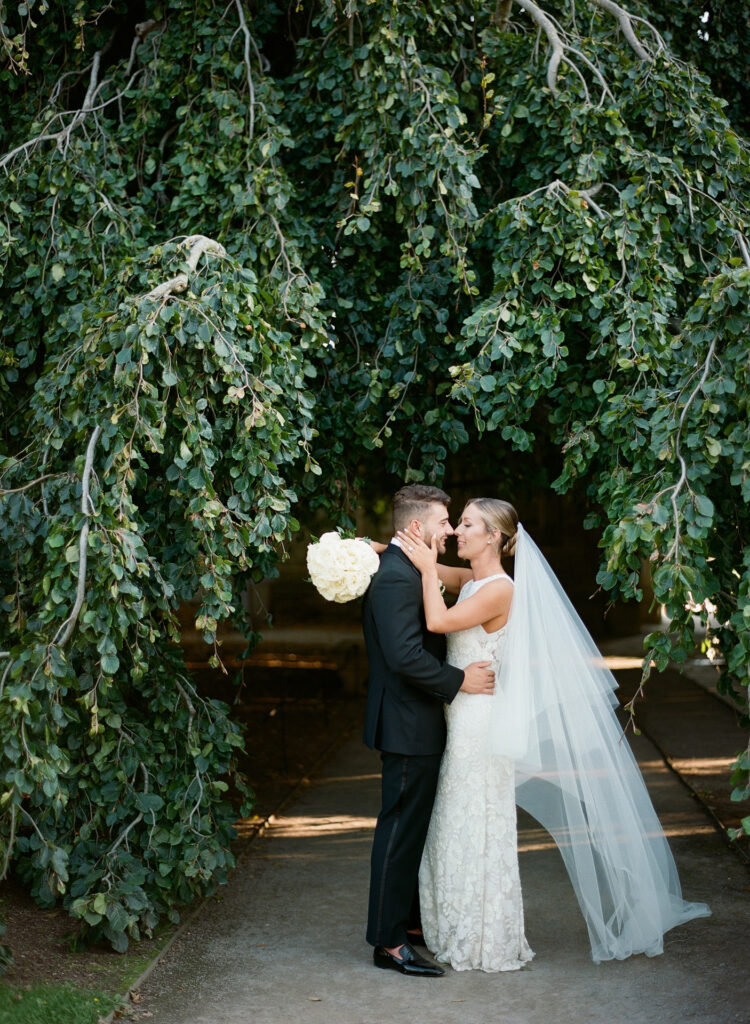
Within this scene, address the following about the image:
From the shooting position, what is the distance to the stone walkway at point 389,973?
4039 mm

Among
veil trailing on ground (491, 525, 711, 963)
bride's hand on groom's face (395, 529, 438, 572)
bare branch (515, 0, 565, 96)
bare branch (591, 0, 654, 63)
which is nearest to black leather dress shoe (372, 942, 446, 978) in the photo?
veil trailing on ground (491, 525, 711, 963)

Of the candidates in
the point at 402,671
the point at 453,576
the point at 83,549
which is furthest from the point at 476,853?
the point at 83,549

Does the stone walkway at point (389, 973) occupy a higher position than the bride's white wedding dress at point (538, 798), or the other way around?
the bride's white wedding dress at point (538, 798)

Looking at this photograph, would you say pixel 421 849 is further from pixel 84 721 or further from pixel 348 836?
pixel 348 836

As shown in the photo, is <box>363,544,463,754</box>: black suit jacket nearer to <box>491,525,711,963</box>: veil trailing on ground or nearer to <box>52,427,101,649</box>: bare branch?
<box>491,525,711,963</box>: veil trailing on ground

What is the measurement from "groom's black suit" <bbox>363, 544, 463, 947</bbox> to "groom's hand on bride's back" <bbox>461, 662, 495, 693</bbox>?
49 mm

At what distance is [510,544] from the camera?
4.60 m

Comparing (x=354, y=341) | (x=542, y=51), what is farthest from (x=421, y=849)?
(x=542, y=51)

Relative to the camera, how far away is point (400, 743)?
4.38 metres

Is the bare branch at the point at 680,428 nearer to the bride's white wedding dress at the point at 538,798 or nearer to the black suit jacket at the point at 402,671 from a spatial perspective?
the bride's white wedding dress at the point at 538,798

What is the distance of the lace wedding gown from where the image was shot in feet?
14.2

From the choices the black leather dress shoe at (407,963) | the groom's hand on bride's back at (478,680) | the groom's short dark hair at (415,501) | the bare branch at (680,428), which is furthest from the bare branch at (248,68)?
the black leather dress shoe at (407,963)

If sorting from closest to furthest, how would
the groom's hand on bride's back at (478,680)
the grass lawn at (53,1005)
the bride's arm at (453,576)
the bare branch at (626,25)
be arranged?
1. the grass lawn at (53,1005)
2. the groom's hand on bride's back at (478,680)
3. the bride's arm at (453,576)
4. the bare branch at (626,25)

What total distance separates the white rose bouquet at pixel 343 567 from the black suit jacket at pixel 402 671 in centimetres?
8
